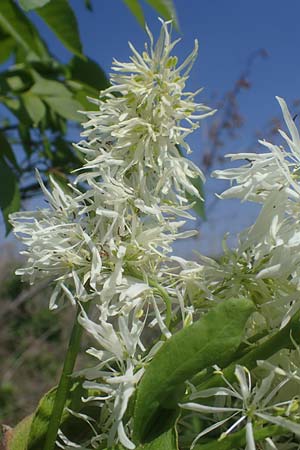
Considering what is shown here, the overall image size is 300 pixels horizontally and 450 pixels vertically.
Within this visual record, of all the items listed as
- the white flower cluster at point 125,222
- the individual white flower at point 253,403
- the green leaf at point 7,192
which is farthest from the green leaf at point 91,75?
the individual white flower at point 253,403

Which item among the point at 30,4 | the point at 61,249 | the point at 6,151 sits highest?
the point at 30,4

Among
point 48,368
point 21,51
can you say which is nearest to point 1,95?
point 21,51

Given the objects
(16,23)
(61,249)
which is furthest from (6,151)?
(61,249)

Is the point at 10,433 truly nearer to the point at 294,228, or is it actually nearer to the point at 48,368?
the point at 294,228

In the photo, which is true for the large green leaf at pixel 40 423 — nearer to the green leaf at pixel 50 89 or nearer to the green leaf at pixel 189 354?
the green leaf at pixel 189 354

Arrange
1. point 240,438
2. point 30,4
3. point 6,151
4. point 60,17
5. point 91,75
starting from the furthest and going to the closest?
point 91,75
point 6,151
point 60,17
point 30,4
point 240,438

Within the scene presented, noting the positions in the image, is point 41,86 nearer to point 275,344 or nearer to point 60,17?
point 60,17

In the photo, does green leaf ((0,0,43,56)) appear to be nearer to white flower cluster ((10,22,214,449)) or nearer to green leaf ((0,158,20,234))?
green leaf ((0,158,20,234))
